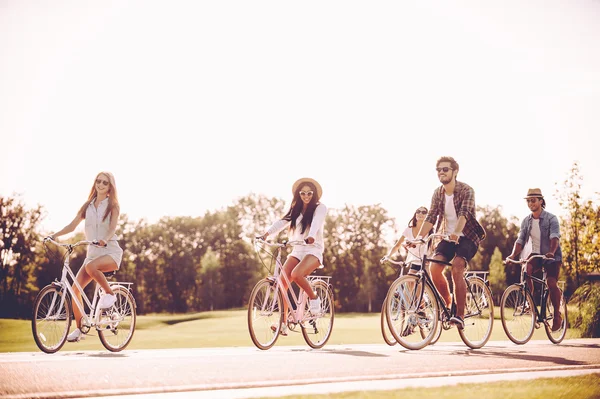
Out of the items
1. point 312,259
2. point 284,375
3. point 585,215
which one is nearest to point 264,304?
point 312,259

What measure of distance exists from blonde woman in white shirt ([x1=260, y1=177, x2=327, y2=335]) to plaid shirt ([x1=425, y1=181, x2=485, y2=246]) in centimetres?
155

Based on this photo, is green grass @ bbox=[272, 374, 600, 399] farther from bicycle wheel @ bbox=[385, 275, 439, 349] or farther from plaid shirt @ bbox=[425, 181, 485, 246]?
plaid shirt @ bbox=[425, 181, 485, 246]

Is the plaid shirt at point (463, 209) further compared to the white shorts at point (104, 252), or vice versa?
the plaid shirt at point (463, 209)

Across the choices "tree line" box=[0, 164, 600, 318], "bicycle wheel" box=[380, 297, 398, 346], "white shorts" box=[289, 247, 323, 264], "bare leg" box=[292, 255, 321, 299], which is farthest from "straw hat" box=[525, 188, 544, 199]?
"tree line" box=[0, 164, 600, 318]

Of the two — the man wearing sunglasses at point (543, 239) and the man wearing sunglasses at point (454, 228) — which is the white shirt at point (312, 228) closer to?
the man wearing sunglasses at point (454, 228)

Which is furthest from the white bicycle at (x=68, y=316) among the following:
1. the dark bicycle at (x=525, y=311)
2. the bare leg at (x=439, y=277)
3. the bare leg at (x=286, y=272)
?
the dark bicycle at (x=525, y=311)

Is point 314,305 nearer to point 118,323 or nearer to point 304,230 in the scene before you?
point 304,230

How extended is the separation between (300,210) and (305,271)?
907 mm

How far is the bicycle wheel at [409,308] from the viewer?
812cm

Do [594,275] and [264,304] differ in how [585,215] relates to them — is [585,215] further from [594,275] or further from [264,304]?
[264,304]

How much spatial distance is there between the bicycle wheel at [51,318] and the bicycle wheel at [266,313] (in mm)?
2266

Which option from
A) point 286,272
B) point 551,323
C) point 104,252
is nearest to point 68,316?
point 104,252

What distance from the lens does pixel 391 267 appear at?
6969 cm

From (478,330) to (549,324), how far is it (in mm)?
2513
